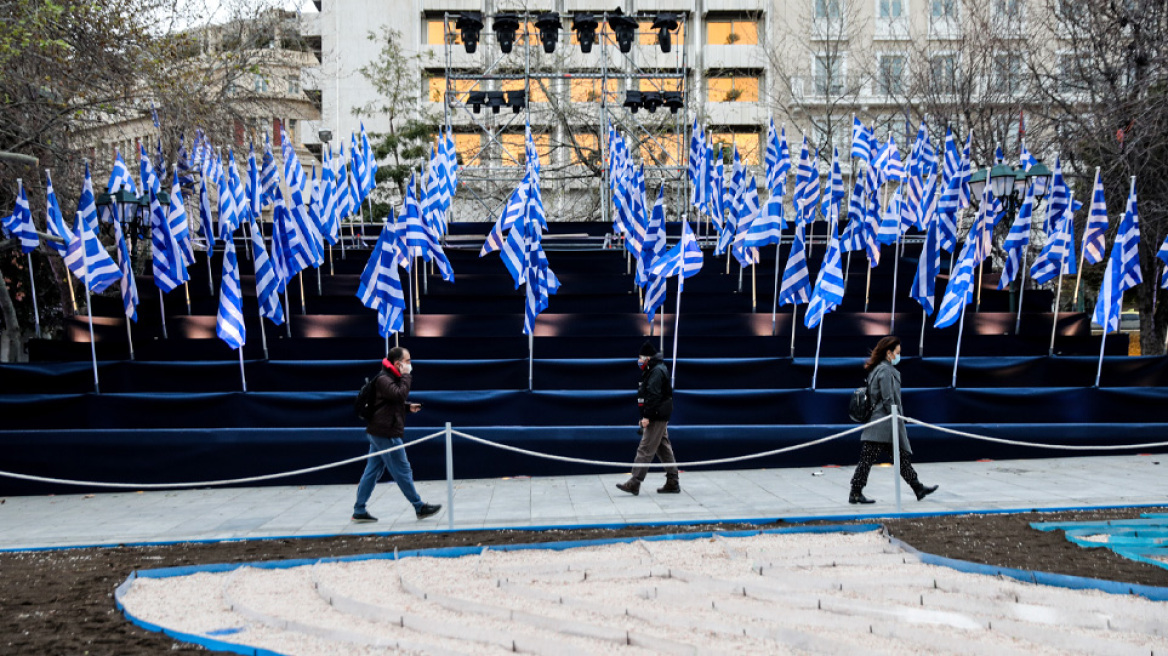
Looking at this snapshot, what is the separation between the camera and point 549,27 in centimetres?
2669

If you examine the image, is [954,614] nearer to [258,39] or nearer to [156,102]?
[156,102]

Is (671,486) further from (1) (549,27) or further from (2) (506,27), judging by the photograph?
(1) (549,27)

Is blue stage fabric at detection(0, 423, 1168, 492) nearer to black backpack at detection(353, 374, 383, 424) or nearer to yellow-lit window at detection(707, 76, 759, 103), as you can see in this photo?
black backpack at detection(353, 374, 383, 424)

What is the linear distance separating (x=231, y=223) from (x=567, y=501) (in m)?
9.96

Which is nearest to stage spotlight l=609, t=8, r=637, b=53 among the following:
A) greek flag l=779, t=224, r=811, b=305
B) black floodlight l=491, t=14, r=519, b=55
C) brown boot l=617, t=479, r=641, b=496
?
black floodlight l=491, t=14, r=519, b=55

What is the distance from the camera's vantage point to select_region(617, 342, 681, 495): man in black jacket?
1191 centimetres

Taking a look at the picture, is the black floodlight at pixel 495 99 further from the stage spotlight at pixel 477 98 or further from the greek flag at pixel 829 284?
the greek flag at pixel 829 284

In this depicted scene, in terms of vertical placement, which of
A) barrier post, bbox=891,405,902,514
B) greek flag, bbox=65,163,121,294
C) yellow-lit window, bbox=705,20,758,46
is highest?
yellow-lit window, bbox=705,20,758,46

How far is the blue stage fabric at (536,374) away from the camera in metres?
15.6

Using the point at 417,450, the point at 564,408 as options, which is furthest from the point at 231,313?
the point at 564,408

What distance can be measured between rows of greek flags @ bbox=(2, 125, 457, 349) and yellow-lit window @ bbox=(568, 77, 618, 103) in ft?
45.6

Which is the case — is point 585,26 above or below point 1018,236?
above

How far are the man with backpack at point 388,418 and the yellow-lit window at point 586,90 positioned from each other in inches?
996

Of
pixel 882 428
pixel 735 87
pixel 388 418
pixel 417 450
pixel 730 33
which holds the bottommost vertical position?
pixel 417 450
